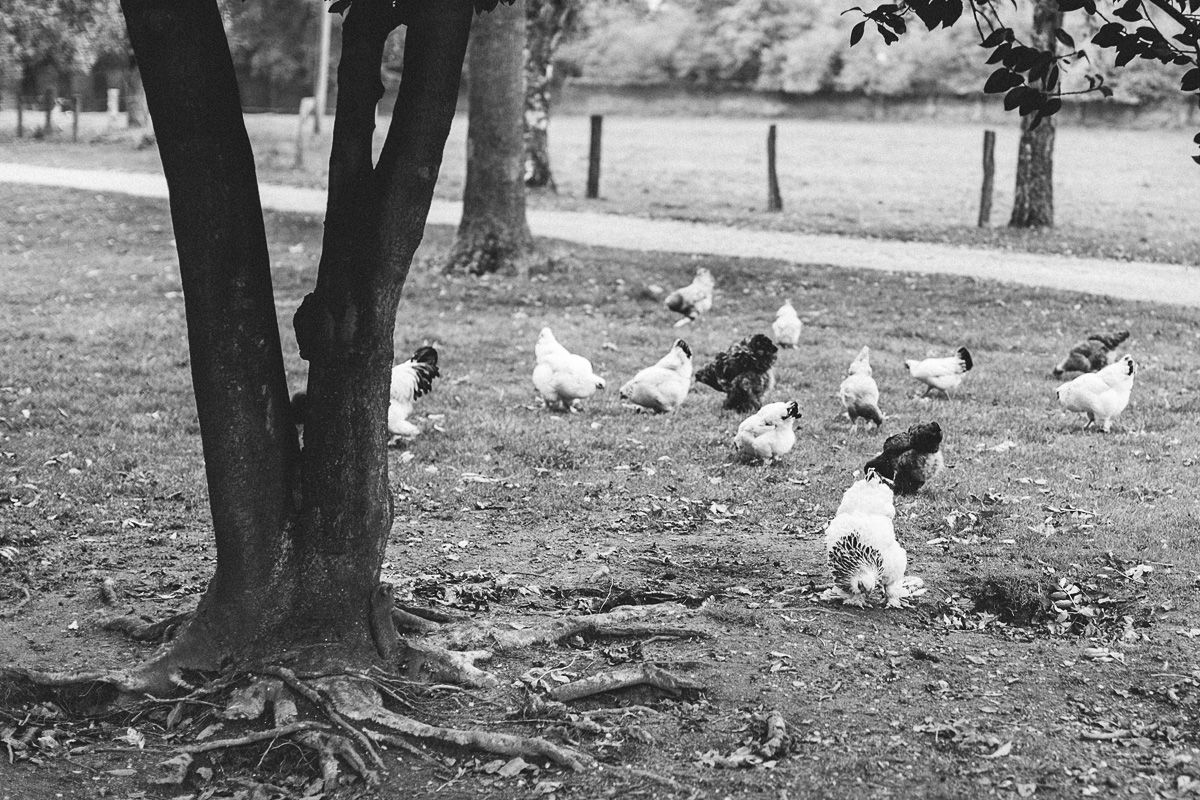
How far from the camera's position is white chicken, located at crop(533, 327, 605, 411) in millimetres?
9992

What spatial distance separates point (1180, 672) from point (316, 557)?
3.65 metres

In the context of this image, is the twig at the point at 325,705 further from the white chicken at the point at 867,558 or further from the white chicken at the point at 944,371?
the white chicken at the point at 944,371

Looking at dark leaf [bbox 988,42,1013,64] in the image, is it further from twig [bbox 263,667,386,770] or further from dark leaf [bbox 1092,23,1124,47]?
twig [bbox 263,667,386,770]

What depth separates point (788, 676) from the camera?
5.35 metres

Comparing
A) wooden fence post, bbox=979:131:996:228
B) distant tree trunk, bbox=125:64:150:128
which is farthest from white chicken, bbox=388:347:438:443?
distant tree trunk, bbox=125:64:150:128

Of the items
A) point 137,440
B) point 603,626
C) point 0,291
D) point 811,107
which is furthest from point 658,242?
point 811,107

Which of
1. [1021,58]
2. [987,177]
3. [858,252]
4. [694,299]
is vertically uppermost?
[987,177]

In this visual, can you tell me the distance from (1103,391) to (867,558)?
441cm

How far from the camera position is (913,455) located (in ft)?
25.7

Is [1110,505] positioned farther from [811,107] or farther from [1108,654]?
[811,107]

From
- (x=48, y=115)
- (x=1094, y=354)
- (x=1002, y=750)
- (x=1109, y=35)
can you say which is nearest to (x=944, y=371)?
(x=1094, y=354)

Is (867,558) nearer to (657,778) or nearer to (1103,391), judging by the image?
(657,778)

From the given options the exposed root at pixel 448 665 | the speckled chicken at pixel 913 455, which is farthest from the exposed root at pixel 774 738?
the speckled chicken at pixel 913 455

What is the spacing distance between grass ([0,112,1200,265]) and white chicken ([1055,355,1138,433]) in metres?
9.18
